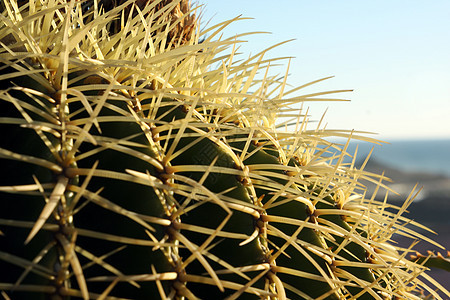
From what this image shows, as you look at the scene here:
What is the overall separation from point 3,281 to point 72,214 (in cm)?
11

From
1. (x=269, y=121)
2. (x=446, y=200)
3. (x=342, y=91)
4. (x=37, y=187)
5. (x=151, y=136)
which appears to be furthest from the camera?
(x=446, y=200)

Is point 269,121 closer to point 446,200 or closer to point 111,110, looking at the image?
point 111,110

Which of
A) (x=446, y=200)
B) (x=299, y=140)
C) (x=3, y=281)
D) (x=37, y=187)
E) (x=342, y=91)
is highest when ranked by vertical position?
(x=342, y=91)

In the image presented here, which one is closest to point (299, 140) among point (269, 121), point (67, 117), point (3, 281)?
point (269, 121)

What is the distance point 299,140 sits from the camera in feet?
2.64

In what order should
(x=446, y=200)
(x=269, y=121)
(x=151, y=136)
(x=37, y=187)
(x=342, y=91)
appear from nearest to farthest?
(x=37, y=187) < (x=151, y=136) < (x=342, y=91) < (x=269, y=121) < (x=446, y=200)

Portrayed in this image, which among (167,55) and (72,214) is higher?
(167,55)

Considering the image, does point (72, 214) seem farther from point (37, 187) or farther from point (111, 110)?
point (111, 110)

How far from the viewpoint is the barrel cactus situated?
513mm

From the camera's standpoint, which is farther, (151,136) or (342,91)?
(342,91)

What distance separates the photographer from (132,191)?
569 millimetres

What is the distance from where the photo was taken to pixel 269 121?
0.85 meters

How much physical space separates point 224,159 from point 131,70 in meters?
0.19

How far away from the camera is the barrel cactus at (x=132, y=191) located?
513 mm
